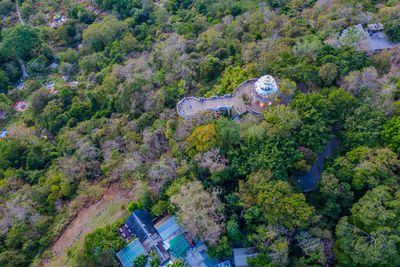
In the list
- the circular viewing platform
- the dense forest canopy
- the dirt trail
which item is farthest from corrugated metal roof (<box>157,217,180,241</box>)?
the circular viewing platform

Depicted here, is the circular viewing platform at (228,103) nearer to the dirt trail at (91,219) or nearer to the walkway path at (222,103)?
the walkway path at (222,103)

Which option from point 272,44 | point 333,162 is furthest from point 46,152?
point 333,162

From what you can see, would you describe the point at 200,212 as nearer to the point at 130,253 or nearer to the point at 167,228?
the point at 167,228

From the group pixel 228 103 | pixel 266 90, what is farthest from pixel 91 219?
pixel 266 90

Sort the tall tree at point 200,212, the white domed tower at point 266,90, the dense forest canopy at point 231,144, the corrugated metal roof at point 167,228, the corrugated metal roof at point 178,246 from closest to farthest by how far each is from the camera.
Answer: the dense forest canopy at point 231,144, the tall tree at point 200,212, the corrugated metal roof at point 178,246, the corrugated metal roof at point 167,228, the white domed tower at point 266,90

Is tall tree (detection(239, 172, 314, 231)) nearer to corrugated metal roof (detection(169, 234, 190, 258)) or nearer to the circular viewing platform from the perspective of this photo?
corrugated metal roof (detection(169, 234, 190, 258))

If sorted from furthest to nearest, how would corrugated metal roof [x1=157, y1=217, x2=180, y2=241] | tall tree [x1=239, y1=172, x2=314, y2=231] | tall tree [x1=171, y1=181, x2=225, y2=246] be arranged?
1. corrugated metal roof [x1=157, y1=217, x2=180, y2=241]
2. tall tree [x1=171, y1=181, x2=225, y2=246]
3. tall tree [x1=239, y1=172, x2=314, y2=231]

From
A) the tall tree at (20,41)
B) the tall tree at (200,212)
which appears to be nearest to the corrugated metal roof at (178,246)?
the tall tree at (200,212)
